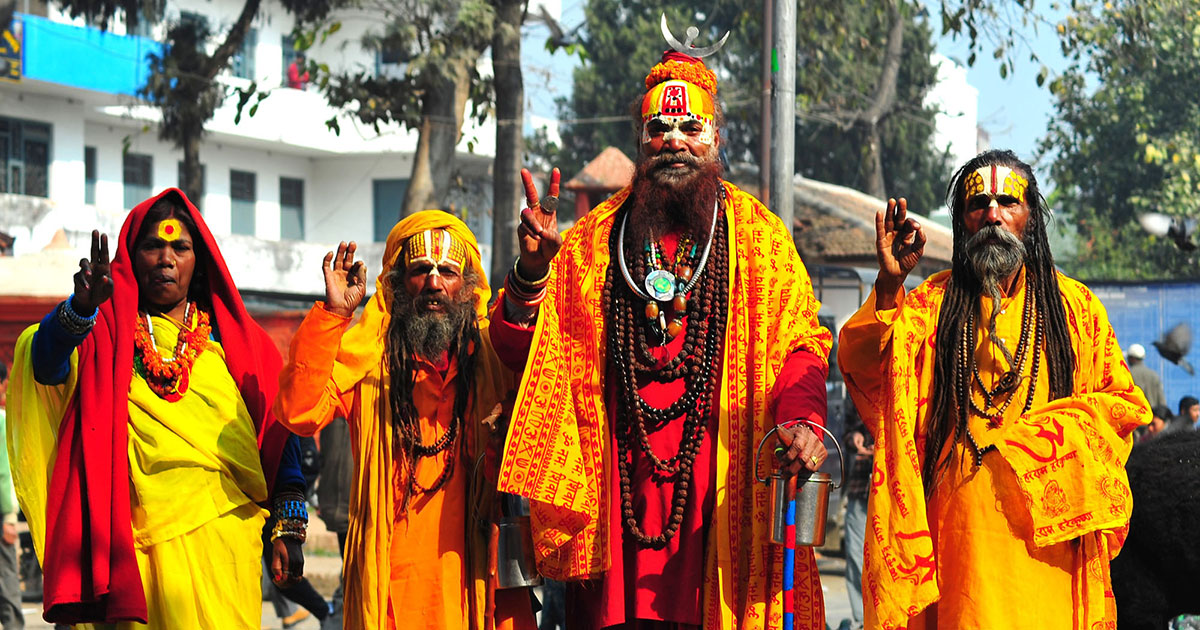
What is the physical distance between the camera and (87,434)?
4.95 metres

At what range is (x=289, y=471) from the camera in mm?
5414

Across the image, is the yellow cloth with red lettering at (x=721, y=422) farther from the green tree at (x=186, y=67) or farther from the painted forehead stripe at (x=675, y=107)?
the green tree at (x=186, y=67)

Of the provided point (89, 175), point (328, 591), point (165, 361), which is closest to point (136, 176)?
point (89, 175)

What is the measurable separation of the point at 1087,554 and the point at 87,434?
3.28 metres

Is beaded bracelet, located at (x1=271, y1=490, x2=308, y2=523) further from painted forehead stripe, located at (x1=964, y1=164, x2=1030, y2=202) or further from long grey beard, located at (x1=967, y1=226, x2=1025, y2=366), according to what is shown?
painted forehead stripe, located at (x1=964, y1=164, x2=1030, y2=202)

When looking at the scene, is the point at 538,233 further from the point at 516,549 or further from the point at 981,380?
the point at 981,380

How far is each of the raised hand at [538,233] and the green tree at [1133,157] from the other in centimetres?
1940

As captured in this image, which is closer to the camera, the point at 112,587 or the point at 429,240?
the point at 112,587

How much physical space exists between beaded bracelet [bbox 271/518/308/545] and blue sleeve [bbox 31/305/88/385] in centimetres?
91

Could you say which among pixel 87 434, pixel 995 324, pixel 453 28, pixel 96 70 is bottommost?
pixel 87 434

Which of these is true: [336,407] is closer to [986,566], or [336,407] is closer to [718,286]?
[718,286]

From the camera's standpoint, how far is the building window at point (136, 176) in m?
31.1

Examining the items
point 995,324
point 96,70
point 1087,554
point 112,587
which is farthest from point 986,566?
point 96,70

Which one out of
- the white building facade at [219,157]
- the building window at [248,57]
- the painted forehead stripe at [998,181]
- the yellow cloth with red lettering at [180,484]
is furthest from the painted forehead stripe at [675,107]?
the building window at [248,57]
